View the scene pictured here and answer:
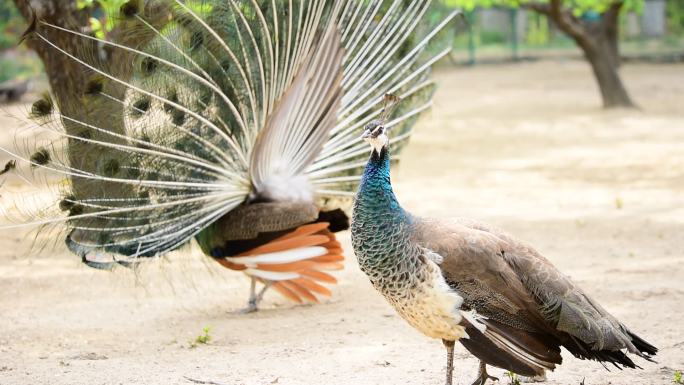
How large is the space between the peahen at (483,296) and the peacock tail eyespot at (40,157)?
7.96 ft

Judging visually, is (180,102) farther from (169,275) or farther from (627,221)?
(627,221)

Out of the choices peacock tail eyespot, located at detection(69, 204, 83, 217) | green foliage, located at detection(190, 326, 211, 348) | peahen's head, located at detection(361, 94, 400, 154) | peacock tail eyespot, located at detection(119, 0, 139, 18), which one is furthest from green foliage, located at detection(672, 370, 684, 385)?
peacock tail eyespot, located at detection(119, 0, 139, 18)

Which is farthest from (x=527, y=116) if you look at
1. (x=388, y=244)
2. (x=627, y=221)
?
(x=388, y=244)

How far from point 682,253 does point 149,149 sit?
442cm

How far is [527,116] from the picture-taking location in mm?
17172

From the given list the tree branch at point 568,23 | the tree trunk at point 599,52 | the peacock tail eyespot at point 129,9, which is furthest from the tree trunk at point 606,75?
the peacock tail eyespot at point 129,9

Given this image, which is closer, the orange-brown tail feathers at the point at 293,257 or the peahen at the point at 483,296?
the peahen at the point at 483,296

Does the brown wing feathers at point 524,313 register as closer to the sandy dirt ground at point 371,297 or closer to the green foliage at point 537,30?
the sandy dirt ground at point 371,297

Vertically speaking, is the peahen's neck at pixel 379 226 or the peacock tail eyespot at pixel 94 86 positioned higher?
the peacock tail eyespot at pixel 94 86

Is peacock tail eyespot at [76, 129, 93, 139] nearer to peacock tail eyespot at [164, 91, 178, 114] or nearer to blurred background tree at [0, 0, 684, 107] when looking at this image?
blurred background tree at [0, 0, 684, 107]

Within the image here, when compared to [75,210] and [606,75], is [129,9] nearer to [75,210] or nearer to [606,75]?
[75,210]

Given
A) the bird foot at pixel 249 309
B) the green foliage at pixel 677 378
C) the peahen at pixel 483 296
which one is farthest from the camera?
the bird foot at pixel 249 309

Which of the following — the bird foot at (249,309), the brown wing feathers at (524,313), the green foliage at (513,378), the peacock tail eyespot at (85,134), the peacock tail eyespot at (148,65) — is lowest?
the green foliage at (513,378)

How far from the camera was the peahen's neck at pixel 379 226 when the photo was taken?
177 inches
